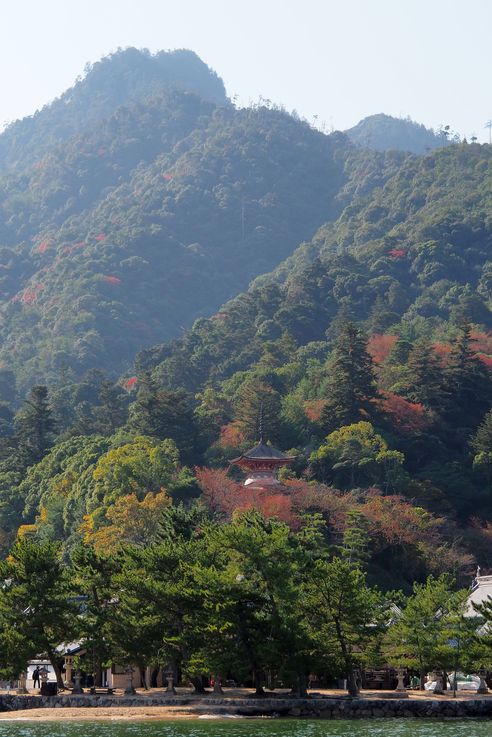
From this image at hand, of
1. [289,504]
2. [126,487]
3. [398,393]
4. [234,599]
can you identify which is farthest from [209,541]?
[398,393]

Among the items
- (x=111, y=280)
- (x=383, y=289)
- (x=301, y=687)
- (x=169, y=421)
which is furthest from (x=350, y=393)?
(x=111, y=280)

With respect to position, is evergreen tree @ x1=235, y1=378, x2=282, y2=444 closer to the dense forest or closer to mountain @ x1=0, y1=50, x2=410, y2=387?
the dense forest

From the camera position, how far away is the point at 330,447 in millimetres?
70875

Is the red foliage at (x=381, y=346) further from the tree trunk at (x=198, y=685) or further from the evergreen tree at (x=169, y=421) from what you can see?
the tree trunk at (x=198, y=685)

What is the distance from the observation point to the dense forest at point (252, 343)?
217 feet

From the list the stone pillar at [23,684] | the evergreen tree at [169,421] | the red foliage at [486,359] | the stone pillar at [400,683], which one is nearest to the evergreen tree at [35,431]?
the evergreen tree at [169,421]

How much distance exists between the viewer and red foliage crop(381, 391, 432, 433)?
77.2 m

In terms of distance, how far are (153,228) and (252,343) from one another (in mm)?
55105

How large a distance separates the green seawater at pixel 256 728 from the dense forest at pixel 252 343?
733 cm

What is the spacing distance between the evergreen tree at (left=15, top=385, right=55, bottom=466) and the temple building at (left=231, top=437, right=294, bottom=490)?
19.2m

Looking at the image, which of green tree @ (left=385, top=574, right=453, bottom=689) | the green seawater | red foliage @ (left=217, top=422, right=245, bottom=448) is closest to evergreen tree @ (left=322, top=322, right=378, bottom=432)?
red foliage @ (left=217, top=422, right=245, bottom=448)

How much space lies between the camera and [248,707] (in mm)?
38312

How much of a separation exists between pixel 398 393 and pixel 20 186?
130 metres

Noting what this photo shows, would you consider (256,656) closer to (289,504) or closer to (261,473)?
(289,504)
